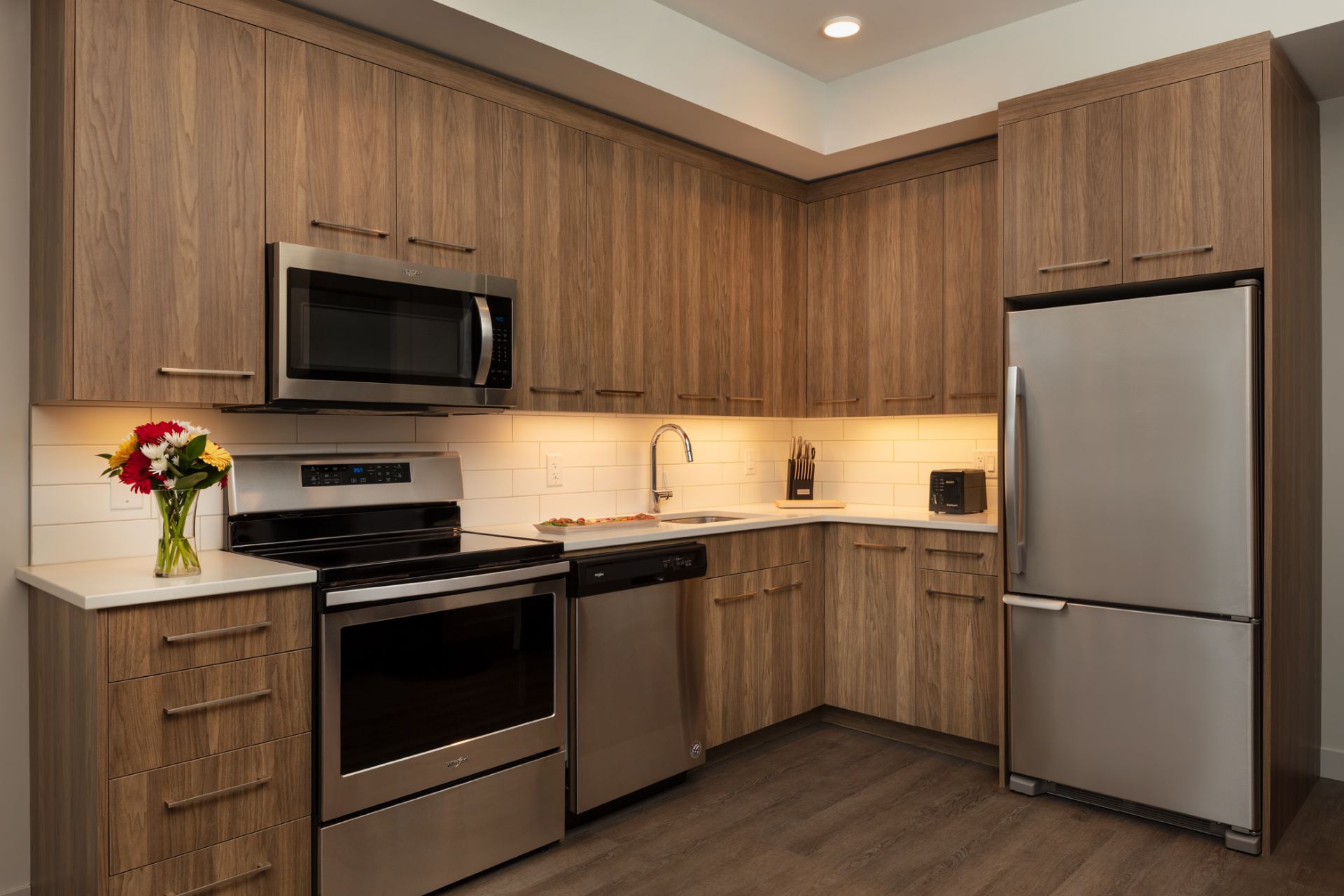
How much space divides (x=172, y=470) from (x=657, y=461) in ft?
6.97

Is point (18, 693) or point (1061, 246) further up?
point (1061, 246)

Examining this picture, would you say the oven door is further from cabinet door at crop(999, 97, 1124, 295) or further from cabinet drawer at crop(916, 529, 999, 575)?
cabinet door at crop(999, 97, 1124, 295)

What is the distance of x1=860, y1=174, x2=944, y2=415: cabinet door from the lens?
3.74 m

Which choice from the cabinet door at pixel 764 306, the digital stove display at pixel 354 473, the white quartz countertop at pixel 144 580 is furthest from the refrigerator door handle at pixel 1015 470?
the white quartz countertop at pixel 144 580

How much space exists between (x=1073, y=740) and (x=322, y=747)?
232 cm

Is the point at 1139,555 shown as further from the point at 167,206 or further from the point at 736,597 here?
the point at 167,206

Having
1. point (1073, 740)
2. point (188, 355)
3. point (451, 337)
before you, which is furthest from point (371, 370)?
point (1073, 740)

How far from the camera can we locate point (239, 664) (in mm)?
2031

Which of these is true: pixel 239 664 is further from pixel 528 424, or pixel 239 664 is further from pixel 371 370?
pixel 528 424

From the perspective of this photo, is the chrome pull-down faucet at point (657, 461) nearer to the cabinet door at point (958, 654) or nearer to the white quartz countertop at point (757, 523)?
the white quartz countertop at point (757, 523)

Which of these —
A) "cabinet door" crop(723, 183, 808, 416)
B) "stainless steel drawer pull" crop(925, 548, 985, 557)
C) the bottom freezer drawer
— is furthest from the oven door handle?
the bottom freezer drawer

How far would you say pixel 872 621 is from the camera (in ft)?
11.9

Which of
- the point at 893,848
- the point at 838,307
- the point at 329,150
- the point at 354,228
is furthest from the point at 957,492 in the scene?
the point at 329,150

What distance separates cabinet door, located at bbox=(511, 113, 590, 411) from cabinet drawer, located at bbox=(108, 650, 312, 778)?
1.18 meters
